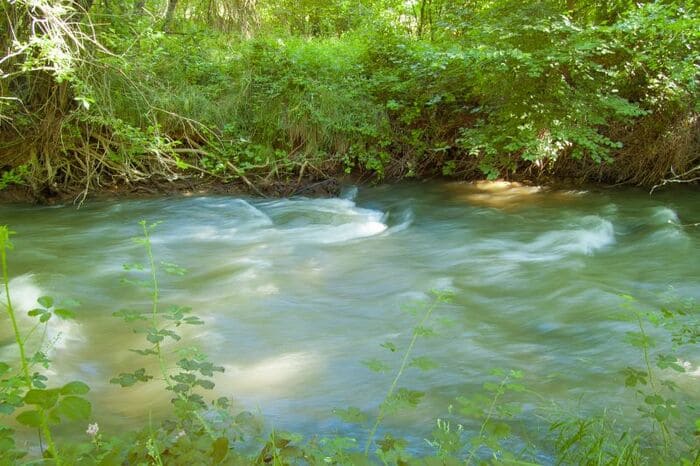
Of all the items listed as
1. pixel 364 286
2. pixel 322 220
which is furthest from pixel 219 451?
pixel 322 220

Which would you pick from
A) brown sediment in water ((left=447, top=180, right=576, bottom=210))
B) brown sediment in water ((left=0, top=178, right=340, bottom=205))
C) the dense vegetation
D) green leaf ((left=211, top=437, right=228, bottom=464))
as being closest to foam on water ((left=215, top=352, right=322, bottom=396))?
green leaf ((left=211, top=437, right=228, bottom=464))

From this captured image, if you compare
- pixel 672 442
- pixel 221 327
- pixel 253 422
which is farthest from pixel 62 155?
pixel 672 442

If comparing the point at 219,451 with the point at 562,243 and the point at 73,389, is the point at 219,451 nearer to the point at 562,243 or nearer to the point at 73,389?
the point at 73,389

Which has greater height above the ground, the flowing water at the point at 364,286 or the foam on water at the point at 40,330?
the foam on water at the point at 40,330

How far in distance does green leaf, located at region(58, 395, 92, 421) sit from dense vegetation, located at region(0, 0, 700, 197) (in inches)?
181

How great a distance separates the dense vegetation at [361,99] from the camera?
611 centimetres

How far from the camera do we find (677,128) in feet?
22.6

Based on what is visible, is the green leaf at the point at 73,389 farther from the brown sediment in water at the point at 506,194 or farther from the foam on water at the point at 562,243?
the brown sediment in water at the point at 506,194

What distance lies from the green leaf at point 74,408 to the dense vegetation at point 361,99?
4600mm

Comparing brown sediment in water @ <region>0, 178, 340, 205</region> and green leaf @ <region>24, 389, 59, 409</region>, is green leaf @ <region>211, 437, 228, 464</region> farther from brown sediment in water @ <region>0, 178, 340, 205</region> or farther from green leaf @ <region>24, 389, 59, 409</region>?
brown sediment in water @ <region>0, 178, 340, 205</region>

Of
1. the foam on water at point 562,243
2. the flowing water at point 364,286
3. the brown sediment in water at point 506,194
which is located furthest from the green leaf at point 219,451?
the brown sediment in water at point 506,194

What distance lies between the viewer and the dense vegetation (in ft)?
20.0

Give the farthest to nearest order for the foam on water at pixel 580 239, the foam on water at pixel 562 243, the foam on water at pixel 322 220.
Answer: the foam on water at pixel 322 220
the foam on water at pixel 580 239
the foam on water at pixel 562 243

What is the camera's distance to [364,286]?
4418mm
